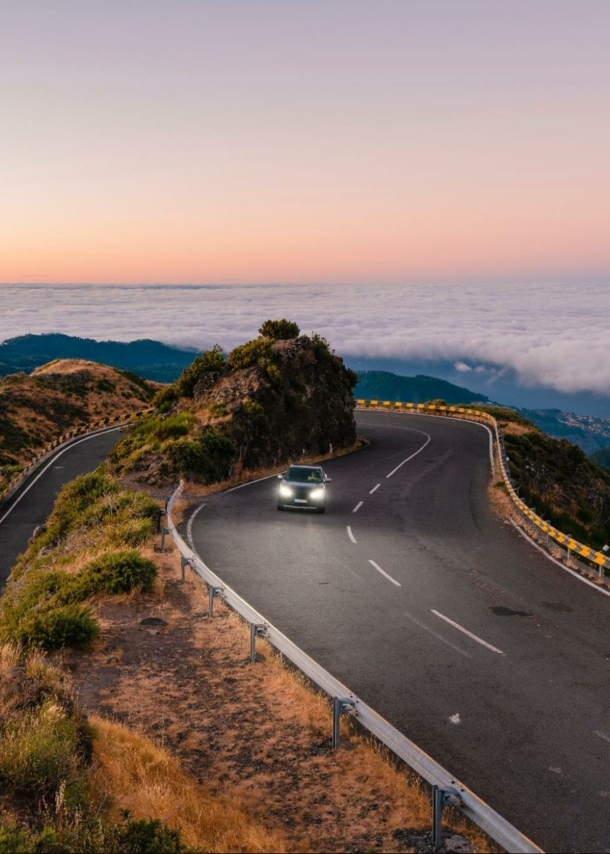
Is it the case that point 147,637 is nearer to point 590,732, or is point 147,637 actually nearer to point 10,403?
point 590,732

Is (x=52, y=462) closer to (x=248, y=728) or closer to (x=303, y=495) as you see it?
(x=303, y=495)

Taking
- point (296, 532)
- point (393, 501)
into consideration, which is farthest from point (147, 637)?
point (393, 501)

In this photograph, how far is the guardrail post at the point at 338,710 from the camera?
823 centimetres

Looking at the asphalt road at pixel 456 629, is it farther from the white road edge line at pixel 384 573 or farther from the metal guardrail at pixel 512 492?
the metal guardrail at pixel 512 492

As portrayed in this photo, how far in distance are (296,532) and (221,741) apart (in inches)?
513

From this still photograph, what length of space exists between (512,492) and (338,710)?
1992cm

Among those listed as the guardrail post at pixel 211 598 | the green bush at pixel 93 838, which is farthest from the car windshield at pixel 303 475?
the green bush at pixel 93 838

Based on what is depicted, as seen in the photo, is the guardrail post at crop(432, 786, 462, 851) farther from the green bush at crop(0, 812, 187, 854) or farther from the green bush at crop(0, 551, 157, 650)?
the green bush at crop(0, 551, 157, 650)

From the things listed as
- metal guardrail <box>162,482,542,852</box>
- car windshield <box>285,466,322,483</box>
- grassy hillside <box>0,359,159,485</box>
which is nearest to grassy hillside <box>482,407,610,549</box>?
car windshield <box>285,466,322,483</box>

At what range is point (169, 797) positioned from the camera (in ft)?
23.1

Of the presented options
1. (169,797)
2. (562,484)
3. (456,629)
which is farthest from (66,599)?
(562,484)

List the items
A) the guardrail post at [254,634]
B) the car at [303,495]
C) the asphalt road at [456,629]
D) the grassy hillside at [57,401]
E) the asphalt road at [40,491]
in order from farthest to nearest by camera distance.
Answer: the grassy hillside at [57,401] < the asphalt road at [40,491] < the car at [303,495] < the guardrail post at [254,634] < the asphalt road at [456,629]

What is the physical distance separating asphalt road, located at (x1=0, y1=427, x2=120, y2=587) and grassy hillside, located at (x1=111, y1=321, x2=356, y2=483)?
5.03m

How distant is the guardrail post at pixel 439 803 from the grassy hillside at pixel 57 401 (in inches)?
2780
